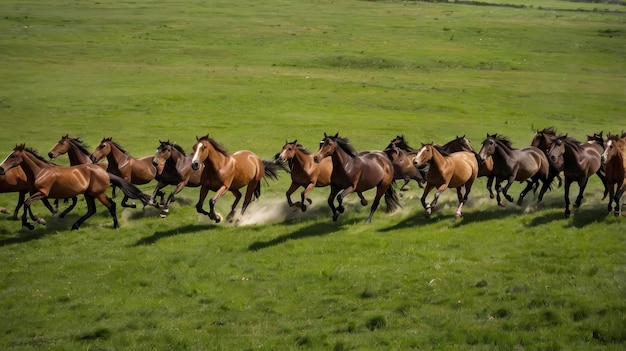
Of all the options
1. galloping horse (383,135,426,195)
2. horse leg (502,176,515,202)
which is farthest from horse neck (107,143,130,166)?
horse leg (502,176,515,202)

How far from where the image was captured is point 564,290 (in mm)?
16703

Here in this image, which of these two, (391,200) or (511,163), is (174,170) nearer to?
(391,200)

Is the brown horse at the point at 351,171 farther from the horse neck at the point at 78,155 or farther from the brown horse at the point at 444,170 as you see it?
the horse neck at the point at 78,155

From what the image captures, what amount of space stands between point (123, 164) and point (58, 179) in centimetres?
289

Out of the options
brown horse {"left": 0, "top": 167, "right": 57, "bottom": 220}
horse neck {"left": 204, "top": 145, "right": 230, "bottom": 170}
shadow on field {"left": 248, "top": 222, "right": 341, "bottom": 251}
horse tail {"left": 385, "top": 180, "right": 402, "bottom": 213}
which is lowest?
shadow on field {"left": 248, "top": 222, "right": 341, "bottom": 251}

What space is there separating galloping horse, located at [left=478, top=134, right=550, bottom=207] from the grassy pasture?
0.83 m

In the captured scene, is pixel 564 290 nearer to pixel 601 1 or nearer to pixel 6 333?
pixel 6 333

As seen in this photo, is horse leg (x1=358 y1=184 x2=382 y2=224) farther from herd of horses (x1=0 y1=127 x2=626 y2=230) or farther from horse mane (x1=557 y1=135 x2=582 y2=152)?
horse mane (x1=557 y1=135 x2=582 y2=152)

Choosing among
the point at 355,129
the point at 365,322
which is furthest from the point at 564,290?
the point at 355,129

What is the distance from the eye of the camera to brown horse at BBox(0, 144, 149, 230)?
72.1 ft

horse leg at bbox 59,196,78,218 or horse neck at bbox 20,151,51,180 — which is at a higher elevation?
horse neck at bbox 20,151,51,180

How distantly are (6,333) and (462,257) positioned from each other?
1007 cm

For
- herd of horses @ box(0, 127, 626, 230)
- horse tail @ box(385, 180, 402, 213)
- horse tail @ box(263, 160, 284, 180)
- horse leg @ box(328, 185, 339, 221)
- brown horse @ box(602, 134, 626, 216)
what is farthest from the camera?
horse tail @ box(263, 160, 284, 180)

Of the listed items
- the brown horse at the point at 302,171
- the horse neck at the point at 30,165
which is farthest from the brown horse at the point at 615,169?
the horse neck at the point at 30,165
